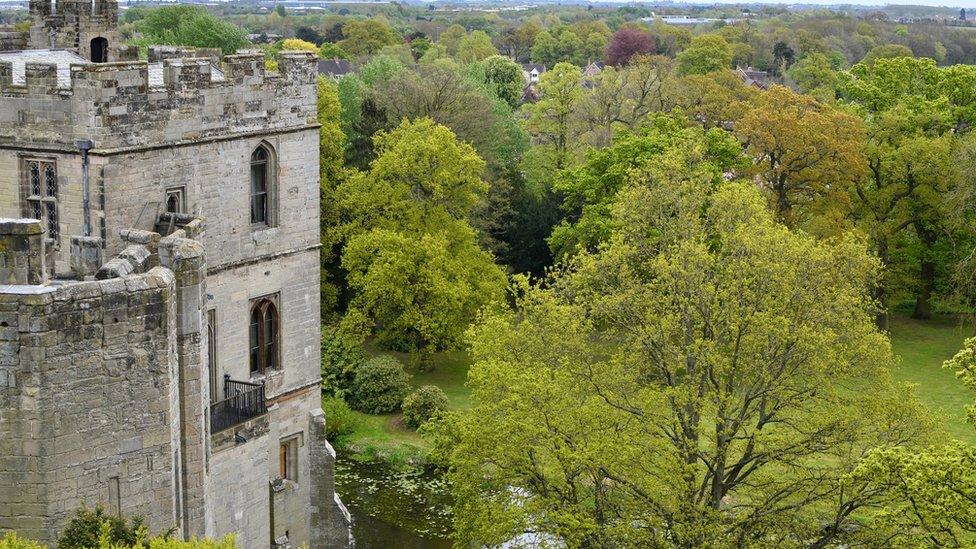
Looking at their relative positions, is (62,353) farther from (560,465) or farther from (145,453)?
(560,465)

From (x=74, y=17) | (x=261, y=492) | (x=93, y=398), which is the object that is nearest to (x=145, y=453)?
(x=93, y=398)

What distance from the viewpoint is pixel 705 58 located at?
373ft

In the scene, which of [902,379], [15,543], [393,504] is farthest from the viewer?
→ [902,379]

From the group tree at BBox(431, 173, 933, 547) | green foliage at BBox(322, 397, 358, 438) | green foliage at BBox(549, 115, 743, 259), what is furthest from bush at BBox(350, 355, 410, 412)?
tree at BBox(431, 173, 933, 547)

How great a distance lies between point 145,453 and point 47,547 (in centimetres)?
212

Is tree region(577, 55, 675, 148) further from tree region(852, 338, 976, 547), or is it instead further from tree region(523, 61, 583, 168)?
tree region(852, 338, 976, 547)

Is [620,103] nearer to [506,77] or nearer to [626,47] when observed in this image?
[506,77]

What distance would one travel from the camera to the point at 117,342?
19359 millimetres

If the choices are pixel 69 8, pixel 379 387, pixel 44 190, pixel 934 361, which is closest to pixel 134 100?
pixel 44 190

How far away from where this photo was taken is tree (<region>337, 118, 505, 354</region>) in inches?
2074

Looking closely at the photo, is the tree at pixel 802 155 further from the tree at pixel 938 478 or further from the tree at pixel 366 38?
the tree at pixel 366 38

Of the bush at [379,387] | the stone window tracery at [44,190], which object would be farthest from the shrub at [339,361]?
the stone window tracery at [44,190]

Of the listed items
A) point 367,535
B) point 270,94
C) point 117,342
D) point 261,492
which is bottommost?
point 367,535

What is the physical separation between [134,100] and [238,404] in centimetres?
709
